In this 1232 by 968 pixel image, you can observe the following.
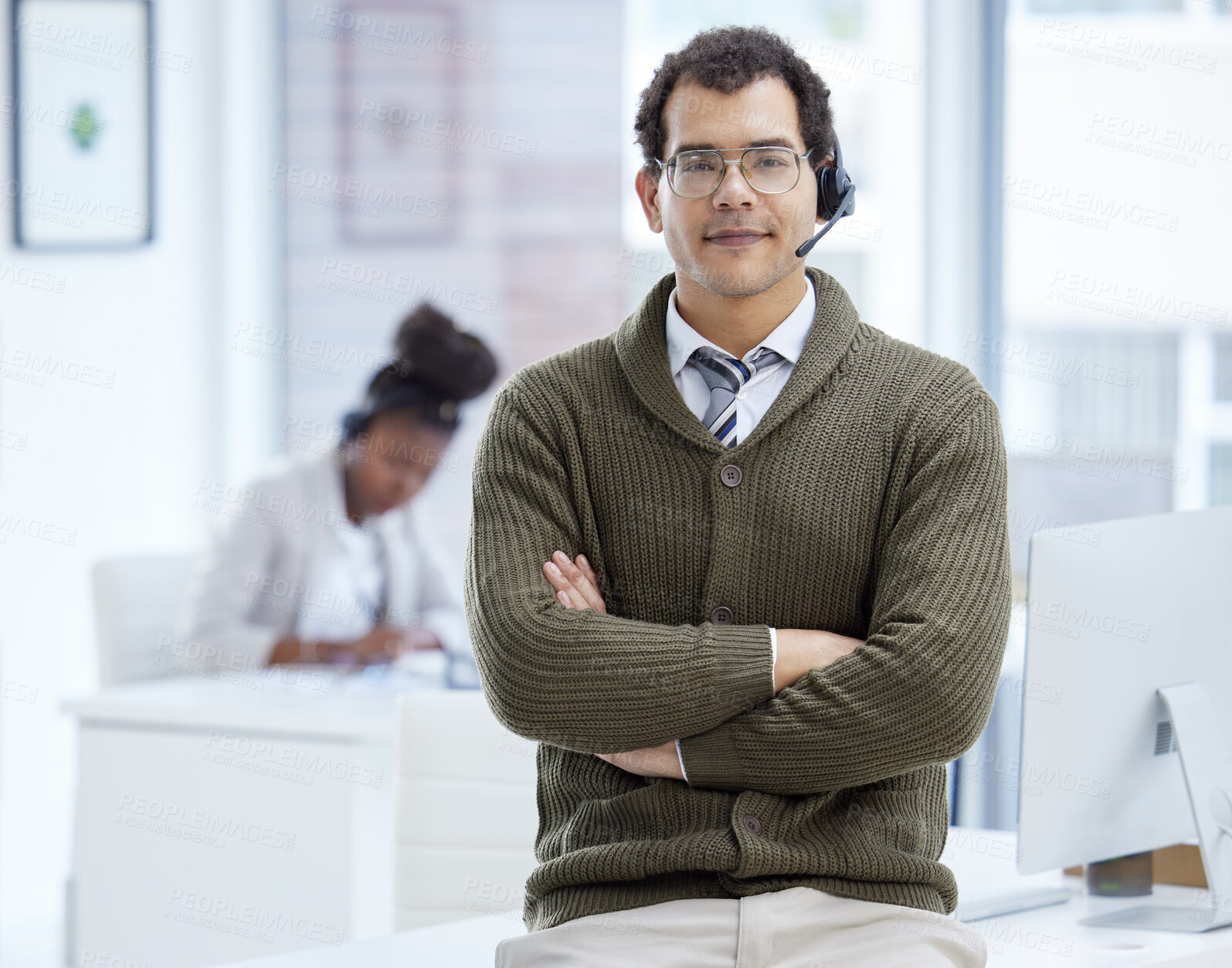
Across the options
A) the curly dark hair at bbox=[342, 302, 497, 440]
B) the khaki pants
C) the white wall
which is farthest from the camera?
the white wall

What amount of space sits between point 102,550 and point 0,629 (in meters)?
0.39

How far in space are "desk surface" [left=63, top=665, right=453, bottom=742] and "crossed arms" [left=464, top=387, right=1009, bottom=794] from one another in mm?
1161

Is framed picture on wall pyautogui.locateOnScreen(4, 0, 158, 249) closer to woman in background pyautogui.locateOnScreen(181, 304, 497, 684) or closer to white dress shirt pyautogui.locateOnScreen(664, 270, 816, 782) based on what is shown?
woman in background pyautogui.locateOnScreen(181, 304, 497, 684)

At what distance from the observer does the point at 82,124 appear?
3844 millimetres

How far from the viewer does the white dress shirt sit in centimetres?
159

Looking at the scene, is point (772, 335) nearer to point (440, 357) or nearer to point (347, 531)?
point (440, 357)

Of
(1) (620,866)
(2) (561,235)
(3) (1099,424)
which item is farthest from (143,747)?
(3) (1099,424)

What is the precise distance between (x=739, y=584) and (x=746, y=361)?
0.89ft

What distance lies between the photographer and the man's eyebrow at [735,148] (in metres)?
1.55

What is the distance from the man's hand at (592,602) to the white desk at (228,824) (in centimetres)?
112

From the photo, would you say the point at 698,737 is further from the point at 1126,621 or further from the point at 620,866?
the point at 1126,621

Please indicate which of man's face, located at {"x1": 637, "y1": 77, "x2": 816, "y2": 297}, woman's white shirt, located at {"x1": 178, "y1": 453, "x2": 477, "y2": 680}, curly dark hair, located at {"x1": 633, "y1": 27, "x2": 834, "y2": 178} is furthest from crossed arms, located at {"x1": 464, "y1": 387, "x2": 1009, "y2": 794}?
woman's white shirt, located at {"x1": 178, "y1": 453, "x2": 477, "y2": 680}

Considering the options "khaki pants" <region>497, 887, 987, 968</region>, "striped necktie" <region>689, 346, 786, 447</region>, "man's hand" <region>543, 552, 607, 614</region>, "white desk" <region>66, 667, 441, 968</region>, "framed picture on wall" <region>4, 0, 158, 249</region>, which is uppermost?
"framed picture on wall" <region>4, 0, 158, 249</region>

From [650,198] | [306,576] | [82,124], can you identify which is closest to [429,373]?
[306,576]
